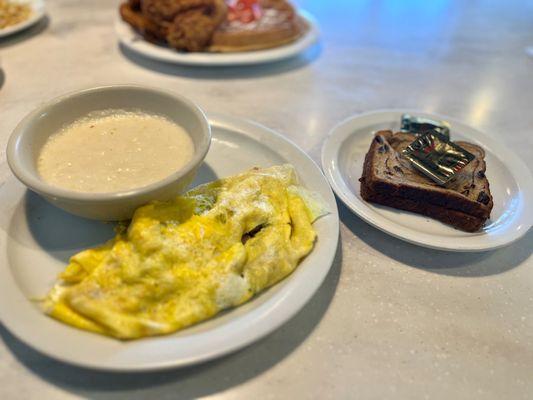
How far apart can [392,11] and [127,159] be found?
2.72 metres

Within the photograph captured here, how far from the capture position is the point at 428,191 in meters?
1.40

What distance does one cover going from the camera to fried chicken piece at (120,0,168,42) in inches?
89.9

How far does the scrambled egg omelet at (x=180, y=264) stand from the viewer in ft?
3.31

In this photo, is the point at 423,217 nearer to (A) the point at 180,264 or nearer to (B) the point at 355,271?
(B) the point at 355,271

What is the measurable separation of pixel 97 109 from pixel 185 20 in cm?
102

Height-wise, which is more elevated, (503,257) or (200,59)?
(200,59)

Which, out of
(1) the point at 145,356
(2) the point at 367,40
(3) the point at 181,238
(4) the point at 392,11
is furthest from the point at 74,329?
(4) the point at 392,11

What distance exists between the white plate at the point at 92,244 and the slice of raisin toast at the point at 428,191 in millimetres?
195

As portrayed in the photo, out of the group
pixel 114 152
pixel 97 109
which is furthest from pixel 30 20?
pixel 114 152

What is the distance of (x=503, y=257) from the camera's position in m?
1.42

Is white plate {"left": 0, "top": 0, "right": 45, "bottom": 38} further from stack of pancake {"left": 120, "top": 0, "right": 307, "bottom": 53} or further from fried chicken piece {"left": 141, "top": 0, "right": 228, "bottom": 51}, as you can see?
fried chicken piece {"left": 141, "top": 0, "right": 228, "bottom": 51}

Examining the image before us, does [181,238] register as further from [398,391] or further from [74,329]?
[398,391]

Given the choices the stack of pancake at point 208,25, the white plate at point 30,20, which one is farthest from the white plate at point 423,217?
the white plate at point 30,20

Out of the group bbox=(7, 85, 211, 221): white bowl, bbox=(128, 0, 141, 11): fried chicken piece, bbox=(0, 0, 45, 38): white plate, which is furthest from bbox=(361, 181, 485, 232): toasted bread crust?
bbox=(0, 0, 45, 38): white plate
